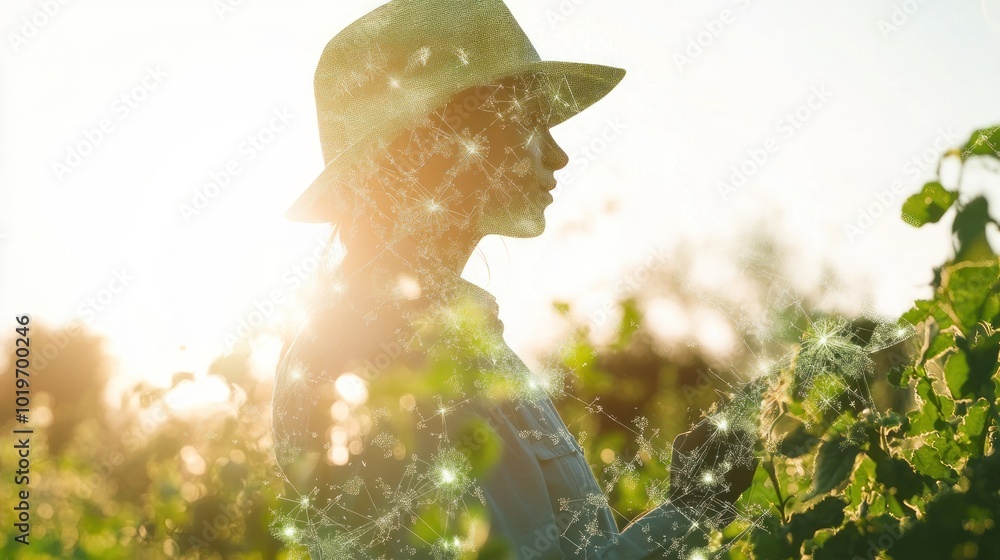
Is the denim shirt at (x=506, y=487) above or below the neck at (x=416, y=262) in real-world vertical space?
below

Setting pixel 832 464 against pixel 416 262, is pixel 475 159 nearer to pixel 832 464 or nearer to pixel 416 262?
pixel 416 262

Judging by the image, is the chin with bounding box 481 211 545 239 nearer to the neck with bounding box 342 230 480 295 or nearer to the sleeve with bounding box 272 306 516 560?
the neck with bounding box 342 230 480 295

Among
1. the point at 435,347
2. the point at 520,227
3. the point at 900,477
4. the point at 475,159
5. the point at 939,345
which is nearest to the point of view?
the point at 900,477

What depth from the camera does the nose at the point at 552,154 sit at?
2100 millimetres

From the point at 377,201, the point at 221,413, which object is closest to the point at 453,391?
the point at 377,201

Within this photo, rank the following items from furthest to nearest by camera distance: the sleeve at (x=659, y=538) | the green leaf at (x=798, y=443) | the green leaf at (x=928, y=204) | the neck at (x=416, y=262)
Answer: the neck at (x=416, y=262)
the sleeve at (x=659, y=538)
the green leaf at (x=928, y=204)
the green leaf at (x=798, y=443)

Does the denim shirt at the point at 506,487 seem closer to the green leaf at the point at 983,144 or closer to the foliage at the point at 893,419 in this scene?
the foliage at the point at 893,419

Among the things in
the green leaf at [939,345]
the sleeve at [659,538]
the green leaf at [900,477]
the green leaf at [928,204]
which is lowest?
the sleeve at [659,538]

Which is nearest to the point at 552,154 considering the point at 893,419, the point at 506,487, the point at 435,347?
the point at 435,347

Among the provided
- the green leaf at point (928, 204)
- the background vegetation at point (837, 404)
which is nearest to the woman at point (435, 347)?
the background vegetation at point (837, 404)

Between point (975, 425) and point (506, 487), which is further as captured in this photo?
point (506, 487)

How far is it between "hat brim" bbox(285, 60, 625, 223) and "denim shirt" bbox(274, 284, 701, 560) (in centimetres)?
59

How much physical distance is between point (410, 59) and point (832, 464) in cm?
162

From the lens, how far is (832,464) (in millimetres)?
977
